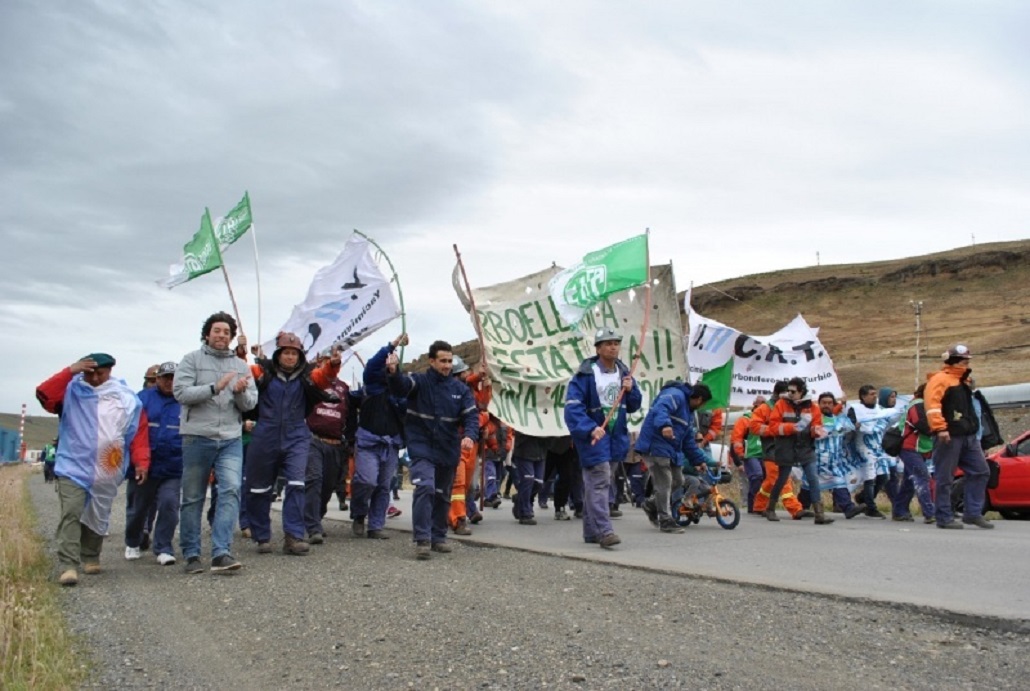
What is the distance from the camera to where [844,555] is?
8.04 m

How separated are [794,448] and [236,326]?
22.1 ft

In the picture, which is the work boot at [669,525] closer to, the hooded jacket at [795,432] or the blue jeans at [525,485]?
the blue jeans at [525,485]

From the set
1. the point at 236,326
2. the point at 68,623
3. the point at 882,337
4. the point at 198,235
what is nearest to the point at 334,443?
the point at 236,326

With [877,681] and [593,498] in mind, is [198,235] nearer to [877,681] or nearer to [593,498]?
[593,498]

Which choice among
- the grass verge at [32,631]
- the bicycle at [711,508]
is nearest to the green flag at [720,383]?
the bicycle at [711,508]

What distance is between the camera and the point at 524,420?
1202cm

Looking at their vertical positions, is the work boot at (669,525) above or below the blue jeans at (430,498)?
below

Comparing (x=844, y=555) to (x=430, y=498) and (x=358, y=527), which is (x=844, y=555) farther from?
(x=358, y=527)

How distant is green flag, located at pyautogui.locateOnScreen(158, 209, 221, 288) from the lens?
457 inches

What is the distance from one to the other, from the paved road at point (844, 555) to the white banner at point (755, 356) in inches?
158

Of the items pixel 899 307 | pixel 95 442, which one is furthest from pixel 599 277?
pixel 899 307

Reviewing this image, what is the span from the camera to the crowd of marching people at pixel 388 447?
26.0 feet

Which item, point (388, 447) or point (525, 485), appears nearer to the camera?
point (388, 447)

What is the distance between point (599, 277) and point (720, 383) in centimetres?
→ 304
